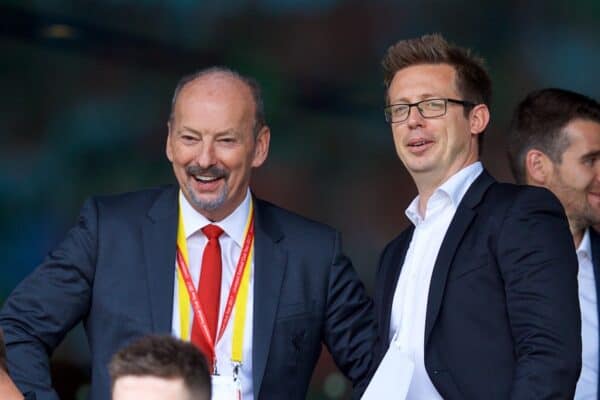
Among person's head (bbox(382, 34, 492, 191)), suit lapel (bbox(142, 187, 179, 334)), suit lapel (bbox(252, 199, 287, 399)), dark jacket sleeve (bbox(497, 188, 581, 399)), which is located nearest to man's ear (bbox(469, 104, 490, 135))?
person's head (bbox(382, 34, 492, 191))

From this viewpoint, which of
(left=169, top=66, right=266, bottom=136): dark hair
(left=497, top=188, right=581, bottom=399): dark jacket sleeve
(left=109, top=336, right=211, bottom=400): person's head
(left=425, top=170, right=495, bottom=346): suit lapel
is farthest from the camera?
(left=169, top=66, right=266, bottom=136): dark hair

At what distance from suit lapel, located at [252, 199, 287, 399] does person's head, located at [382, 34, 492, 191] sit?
522 mm

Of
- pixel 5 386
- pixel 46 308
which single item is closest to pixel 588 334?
pixel 46 308

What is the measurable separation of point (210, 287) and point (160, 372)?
4.24 feet

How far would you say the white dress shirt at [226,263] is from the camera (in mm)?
3691

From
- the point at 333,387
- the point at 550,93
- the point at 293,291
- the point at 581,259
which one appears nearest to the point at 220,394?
the point at 293,291

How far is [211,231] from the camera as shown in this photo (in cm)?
385

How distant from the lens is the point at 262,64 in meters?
7.71

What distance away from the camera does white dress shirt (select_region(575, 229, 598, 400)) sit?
430cm

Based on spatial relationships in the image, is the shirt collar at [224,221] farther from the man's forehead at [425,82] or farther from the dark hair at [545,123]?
the dark hair at [545,123]

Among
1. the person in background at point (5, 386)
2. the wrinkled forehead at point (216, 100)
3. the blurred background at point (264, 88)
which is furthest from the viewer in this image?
the blurred background at point (264, 88)

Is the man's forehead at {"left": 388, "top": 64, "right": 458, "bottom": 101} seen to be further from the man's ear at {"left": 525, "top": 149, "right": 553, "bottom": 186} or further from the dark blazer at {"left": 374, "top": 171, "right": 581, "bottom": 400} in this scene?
the man's ear at {"left": 525, "top": 149, "right": 553, "bottom": 186}

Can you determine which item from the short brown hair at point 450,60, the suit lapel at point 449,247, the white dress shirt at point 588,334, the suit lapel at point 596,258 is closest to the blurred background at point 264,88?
the suit lapel at point 596,258

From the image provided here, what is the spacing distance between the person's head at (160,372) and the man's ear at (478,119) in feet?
4.81
